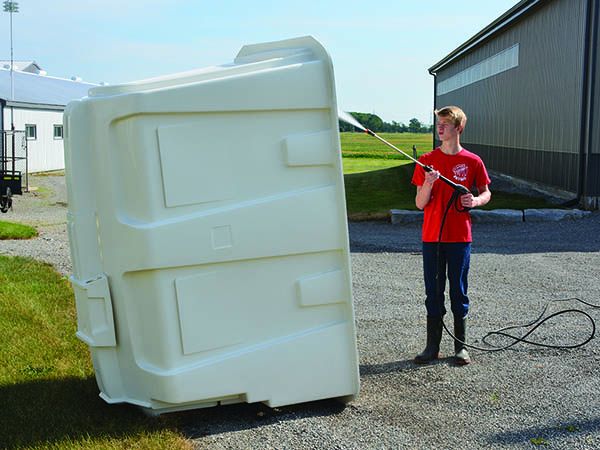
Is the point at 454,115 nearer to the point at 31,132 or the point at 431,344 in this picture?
the point at 431,344

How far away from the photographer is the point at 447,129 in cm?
493

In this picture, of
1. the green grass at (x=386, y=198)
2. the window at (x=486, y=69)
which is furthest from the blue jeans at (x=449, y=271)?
the window at (x=486, y=69)

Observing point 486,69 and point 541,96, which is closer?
point 541,96

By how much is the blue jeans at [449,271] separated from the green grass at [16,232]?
8.99 meters

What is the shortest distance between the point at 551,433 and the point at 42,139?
2760cm

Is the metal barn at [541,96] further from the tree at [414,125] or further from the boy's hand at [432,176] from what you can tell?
the tree at [414,125]

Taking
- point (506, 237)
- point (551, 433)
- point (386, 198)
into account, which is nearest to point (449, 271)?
point (551, 433)

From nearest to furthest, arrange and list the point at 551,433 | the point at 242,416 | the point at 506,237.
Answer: the point at 551,433, the point at 242,416, the point at 506,237

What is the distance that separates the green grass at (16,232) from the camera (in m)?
11.9

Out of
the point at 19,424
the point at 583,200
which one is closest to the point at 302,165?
the point at 19,424

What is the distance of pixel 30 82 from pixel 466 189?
33.7 metres

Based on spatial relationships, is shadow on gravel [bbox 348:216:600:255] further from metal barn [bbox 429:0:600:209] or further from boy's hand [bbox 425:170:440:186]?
boy's hand [bbox 425:170:440:186]

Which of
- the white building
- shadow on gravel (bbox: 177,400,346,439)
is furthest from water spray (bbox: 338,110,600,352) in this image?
the white building

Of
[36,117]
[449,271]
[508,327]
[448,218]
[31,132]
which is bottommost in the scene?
[508,327]
